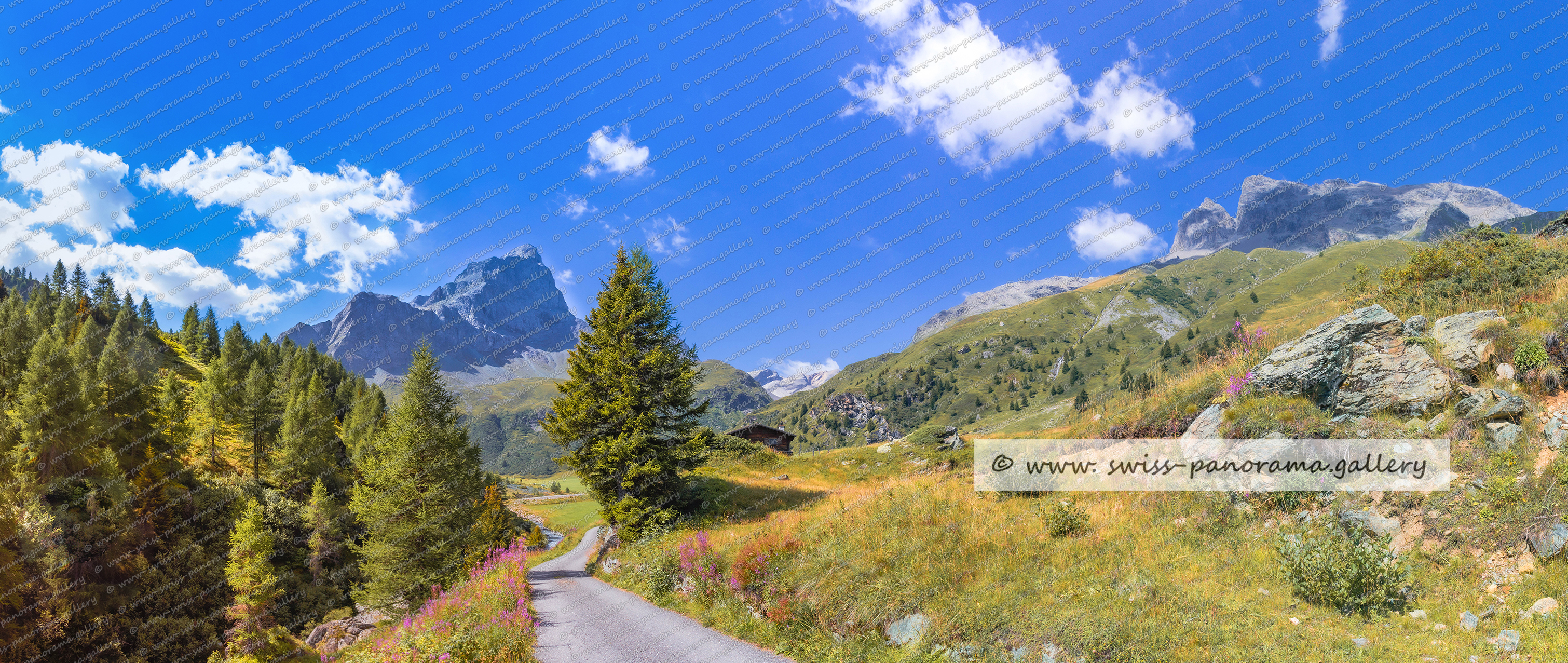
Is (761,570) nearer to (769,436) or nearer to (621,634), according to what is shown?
(621,634)

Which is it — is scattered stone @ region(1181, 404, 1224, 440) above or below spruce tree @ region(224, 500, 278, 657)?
above

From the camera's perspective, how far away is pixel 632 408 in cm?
2425

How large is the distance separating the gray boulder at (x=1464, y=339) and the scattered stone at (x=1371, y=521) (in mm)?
4881

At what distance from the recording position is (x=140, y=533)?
125 ft

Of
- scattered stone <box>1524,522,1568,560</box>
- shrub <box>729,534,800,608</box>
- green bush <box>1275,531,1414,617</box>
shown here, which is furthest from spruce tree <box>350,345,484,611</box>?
scattered stone <box>1524,522,1568,560</box>

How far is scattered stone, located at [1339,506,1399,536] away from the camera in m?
9.28

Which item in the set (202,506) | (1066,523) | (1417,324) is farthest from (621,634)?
(202,506)

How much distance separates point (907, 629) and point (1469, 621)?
769 cm

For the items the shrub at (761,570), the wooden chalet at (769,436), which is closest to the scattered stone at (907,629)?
the shrub at (761,570)

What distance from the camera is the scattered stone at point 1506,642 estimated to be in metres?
6.68

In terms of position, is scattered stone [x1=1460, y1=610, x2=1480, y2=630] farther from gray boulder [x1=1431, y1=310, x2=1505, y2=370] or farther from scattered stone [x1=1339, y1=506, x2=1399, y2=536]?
gray boulder [x1=1431, y1=310, x2=1505, y2=370]

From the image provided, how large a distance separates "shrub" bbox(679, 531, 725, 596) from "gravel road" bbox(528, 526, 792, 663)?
1.01 metres

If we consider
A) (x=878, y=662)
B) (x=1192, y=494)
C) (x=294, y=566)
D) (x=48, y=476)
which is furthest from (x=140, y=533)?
(x=1192, y=494)

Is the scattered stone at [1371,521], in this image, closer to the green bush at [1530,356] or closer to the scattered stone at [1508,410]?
the scattered stone at [1508,410]
